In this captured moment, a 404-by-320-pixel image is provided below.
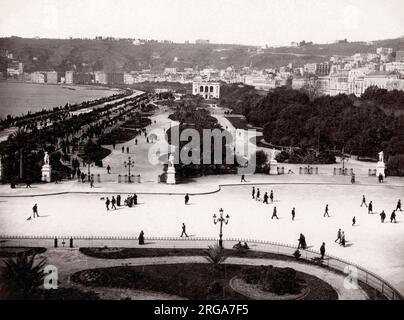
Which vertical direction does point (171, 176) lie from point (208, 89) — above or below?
below

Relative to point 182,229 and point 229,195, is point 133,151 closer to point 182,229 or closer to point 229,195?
point 229,195

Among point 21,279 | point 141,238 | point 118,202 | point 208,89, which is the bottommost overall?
point 21,279

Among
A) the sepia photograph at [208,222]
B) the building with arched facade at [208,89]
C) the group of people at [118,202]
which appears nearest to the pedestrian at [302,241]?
the sepia photograph at [208,222]

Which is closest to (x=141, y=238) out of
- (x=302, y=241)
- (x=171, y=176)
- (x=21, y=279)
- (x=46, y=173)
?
(x=302, y=241)

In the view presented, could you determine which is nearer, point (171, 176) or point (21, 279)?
A: point (21, 279)

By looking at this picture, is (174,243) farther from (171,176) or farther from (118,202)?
(171,176)

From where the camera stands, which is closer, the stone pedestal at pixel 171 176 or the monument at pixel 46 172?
the monument at pixel 46 172

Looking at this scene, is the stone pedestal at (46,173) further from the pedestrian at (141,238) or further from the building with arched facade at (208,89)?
the building with arched facade at (208,89)

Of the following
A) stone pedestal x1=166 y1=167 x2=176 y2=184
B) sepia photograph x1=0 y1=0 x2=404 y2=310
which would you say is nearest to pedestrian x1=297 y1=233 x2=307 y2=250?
sepia photograph x1=0 y1=0 x2=404 y2=310

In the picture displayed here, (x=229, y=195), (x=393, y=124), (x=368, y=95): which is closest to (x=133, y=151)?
(x=229, y=195)
